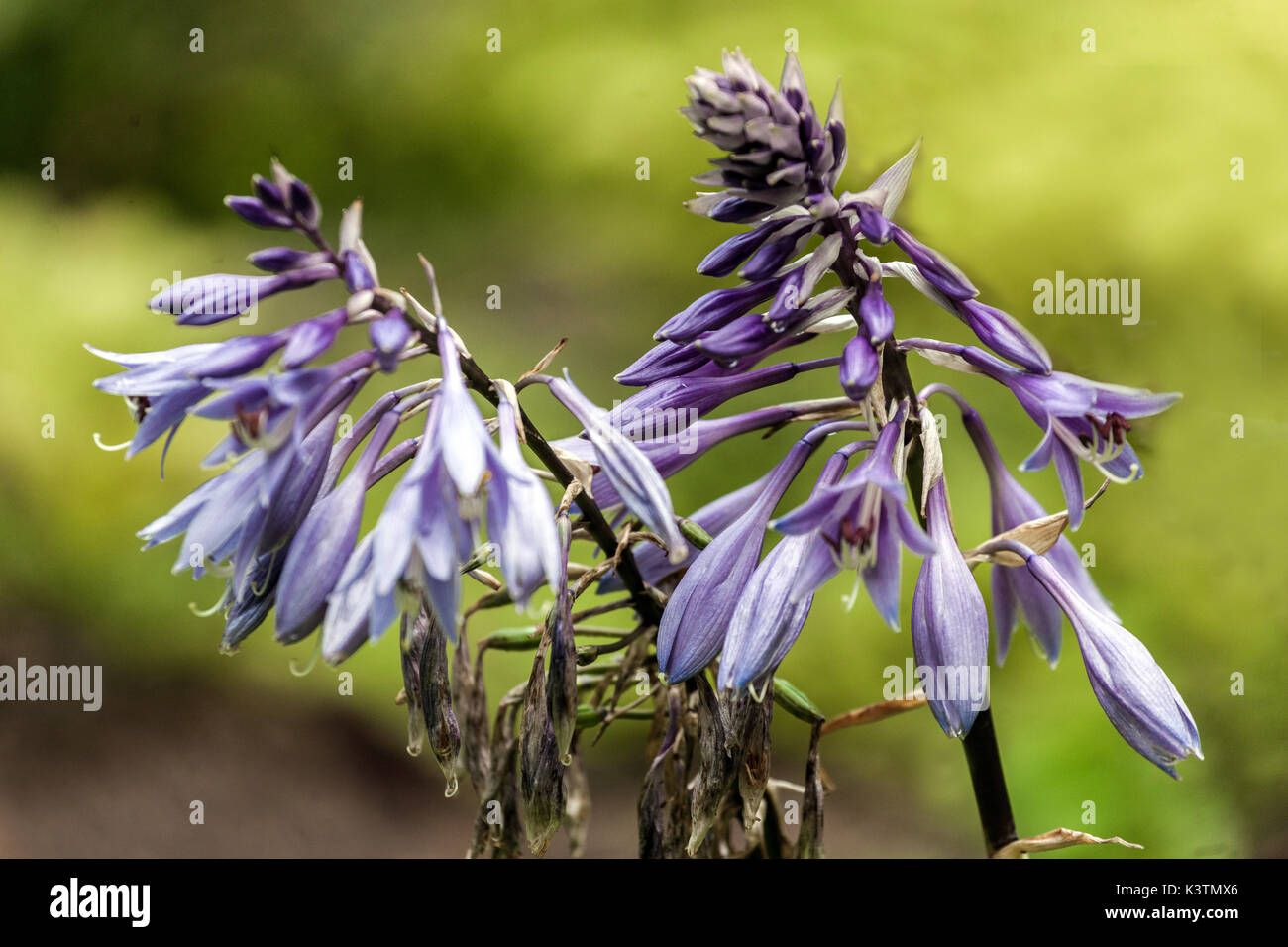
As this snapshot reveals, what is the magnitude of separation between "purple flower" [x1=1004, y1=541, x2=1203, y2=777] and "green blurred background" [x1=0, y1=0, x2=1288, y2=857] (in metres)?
0.90

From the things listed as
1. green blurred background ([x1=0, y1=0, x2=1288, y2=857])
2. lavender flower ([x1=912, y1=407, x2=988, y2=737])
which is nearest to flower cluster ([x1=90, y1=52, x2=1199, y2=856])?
lavender flower ([x1=912, y1=407, x2=988, y2=737])

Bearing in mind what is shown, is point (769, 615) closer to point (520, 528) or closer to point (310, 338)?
point (520, 528)

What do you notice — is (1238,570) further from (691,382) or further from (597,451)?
(597,451)

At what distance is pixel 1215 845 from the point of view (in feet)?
4.42

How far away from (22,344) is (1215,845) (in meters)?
2.39

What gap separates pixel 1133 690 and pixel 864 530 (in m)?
0.23

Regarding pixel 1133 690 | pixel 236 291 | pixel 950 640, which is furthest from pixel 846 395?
pixel 236 291

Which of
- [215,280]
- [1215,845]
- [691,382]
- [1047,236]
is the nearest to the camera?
[215,280]

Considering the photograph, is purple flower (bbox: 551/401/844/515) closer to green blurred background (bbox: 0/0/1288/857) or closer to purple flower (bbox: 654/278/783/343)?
purple flower (bbox: 654/278/783/343)

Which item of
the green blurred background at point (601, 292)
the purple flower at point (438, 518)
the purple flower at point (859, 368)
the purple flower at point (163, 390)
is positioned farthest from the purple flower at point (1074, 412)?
the green blurred background at point (601, 292)

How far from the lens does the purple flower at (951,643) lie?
570mm
